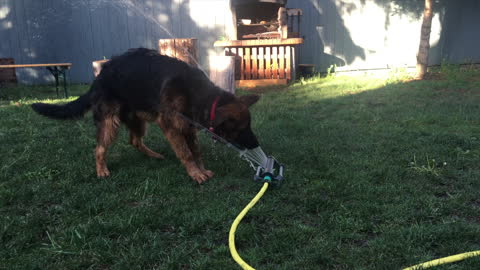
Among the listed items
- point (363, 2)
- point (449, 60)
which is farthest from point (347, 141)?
point (449, 60)

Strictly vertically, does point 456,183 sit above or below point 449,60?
below

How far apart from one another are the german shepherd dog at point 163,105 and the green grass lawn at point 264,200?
33 cm

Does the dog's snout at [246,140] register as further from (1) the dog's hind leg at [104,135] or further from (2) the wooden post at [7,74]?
(2) the wooden post at [7,74]

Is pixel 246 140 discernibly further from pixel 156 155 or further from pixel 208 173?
pixel 156 155

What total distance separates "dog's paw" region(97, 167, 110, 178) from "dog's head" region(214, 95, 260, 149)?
117 centimetres

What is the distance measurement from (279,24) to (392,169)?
585 cm

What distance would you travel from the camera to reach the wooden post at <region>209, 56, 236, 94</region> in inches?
252

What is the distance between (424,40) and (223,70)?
15.4ft

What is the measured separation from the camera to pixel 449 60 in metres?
9.91

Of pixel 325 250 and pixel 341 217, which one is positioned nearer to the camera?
pixel 325 250

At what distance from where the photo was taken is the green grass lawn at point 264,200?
80.1 inches

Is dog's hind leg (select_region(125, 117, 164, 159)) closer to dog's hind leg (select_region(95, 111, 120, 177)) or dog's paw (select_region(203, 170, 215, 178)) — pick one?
dog's hind leg (select_region(95, 111, 120, 177))

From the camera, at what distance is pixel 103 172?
11.1ft

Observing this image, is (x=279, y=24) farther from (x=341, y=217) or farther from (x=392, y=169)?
(x=341, y=217)
